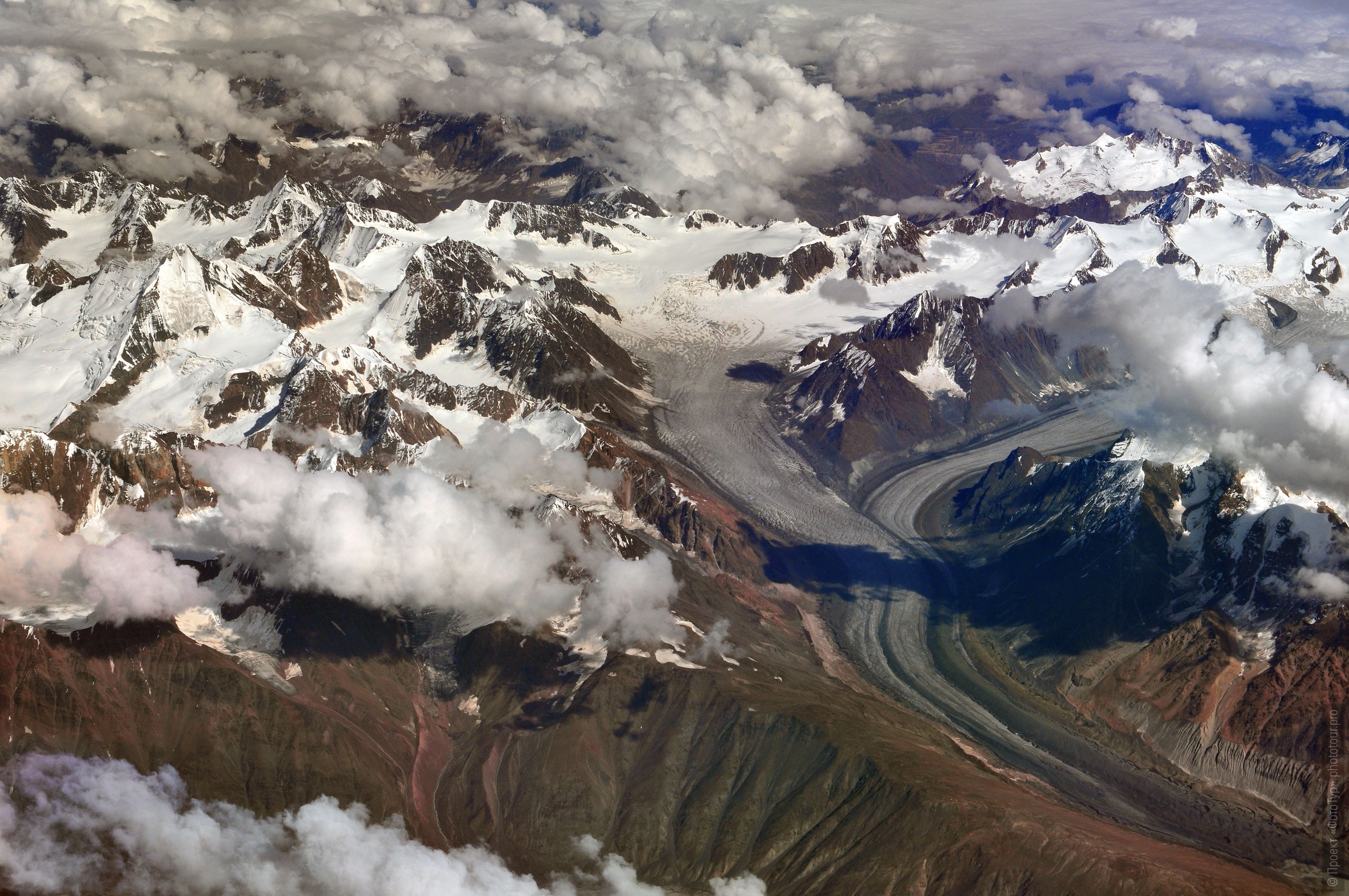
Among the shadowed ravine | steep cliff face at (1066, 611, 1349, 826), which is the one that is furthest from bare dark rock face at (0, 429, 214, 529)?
Answer: steep cliff face at (1066, 611, 1349, 826)

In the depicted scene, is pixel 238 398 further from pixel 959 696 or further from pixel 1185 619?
pixel 1185 619

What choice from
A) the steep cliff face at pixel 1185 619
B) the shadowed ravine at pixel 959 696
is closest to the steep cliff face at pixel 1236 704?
the steep cliff face at pixel 1185 619

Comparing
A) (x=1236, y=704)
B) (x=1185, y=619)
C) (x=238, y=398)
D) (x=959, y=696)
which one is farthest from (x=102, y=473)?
(x=1236, y=704)

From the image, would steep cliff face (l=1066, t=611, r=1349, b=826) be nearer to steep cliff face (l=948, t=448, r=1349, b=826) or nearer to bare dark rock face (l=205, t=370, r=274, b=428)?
steep cliff face (l=948, t=448, r=1349, b=826)

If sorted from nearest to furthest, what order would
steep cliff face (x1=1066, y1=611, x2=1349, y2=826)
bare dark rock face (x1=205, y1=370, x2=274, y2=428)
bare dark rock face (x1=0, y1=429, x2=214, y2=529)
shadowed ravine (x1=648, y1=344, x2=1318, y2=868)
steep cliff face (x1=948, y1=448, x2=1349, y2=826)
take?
shadowed ravine (x1=648, y1=344, x2=1318, y2=868) < steep cliff face (x1=1066, y1=611, x2=1349, y2=826) < steep cliff face (x1=948, y1=448, x2=1349, y2=826) < bare dark rock face (x1=0, y1=429, x2=214, y2=529) < bare dark rock face (x1=205, y1=370, x2=274, y2=428)

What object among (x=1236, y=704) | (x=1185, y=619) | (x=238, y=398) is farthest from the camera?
(x=238, y=398)

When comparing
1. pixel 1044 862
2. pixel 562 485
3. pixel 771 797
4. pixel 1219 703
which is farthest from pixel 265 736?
pixel 1219 703

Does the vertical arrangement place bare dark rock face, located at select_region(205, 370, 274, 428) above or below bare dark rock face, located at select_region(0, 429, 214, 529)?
below

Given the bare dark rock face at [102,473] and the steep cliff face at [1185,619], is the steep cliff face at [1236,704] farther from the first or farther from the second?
the bare dark rock face at [102,473]

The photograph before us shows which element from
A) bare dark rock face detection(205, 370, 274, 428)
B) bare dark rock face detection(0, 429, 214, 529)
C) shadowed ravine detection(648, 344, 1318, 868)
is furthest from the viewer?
bare dark rock face detection(205, 370, 274, 428)

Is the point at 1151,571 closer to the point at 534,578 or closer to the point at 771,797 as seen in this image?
the point at 771,797

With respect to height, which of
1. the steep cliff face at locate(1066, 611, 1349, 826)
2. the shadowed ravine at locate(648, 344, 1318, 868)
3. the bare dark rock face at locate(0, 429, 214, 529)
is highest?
the bare dark rock face at locate(0, 429, 214, 529)
